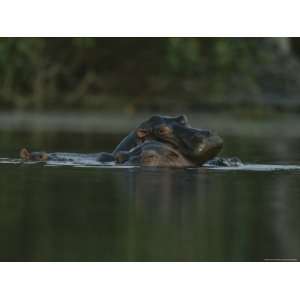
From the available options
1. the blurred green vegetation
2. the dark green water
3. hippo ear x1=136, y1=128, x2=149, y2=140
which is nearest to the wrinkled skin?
hippo ear x1=136, y1=128, x2=149, y2=140

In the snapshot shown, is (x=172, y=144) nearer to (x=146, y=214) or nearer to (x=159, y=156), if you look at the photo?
(x=159, y=156)

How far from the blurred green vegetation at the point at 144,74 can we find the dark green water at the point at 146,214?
20.4 m

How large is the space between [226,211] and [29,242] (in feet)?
8.10

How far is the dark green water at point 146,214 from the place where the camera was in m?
7.88

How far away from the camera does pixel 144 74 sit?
117 ft

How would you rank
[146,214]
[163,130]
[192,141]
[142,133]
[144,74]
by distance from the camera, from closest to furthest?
[146,214] < [192,141] < [163,130] < [142,133] < [144,74]

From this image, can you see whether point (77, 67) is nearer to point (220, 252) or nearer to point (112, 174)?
point (112, 174)

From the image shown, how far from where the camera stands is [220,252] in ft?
25.8

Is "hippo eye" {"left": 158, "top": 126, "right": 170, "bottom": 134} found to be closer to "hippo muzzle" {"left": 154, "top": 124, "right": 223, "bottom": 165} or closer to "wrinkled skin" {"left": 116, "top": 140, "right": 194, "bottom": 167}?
"hippo muzzle" {"left": 154, "top": 124, "right": 223, "bottom": 165}

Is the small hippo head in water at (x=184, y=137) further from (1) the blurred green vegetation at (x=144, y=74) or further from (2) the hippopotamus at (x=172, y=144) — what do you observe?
(1) the blurred green vegetation at (x=144, y=74)

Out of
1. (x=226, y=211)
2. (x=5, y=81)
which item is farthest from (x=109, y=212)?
(x=5, y=81)

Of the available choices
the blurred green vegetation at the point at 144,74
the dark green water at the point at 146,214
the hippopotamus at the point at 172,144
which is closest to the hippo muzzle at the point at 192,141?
the hippopotamus at the point at 172,144

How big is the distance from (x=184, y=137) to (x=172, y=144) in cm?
22

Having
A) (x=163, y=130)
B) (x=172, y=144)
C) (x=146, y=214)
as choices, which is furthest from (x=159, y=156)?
(x=146, y=214)
